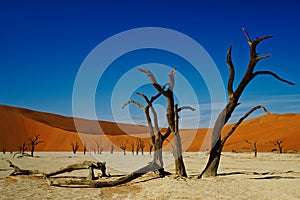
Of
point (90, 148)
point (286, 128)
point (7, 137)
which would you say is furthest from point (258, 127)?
point (7, 137)

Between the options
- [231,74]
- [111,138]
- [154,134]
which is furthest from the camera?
[111,138]

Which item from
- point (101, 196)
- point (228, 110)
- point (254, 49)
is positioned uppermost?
point (254, 49)

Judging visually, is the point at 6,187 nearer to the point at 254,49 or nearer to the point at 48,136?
the point at 254,49

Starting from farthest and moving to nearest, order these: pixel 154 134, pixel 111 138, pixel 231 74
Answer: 1. pixel 111 138
2. pixel 154 134
3. pixel 231 74

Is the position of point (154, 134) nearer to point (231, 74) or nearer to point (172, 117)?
point (172, 117)

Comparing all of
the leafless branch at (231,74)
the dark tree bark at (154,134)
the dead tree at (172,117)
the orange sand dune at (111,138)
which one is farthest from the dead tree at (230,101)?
the orange sand dune at (111,138)

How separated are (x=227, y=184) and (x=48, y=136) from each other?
9922 centimetres

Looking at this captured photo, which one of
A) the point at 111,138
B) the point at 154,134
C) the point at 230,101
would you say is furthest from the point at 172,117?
the point at 111,138

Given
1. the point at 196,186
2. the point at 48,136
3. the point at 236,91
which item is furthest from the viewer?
the point at 48,136

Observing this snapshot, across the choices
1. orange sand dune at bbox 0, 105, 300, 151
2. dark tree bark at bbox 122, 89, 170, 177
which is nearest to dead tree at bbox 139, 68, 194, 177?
dark tree bark at bbox 122, 89, 170, 177

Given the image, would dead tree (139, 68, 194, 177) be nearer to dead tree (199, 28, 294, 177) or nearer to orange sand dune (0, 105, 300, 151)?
dead tree (199, 28, 294, 177)

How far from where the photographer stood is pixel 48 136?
104938mm

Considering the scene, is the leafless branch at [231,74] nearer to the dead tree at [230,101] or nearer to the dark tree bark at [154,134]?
the dead tree at [230,101]

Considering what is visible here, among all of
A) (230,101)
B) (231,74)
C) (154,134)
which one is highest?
(231,74)
